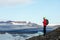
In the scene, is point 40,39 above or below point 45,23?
below

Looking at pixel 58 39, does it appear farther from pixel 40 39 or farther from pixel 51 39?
pixel 40 39

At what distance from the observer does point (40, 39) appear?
46.8 ft

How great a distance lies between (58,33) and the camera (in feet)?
46.9

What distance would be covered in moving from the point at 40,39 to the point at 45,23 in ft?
3.40

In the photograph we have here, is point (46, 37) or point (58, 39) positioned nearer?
point (58, 39)

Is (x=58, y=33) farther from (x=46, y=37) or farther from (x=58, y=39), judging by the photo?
(x=58, y=39)

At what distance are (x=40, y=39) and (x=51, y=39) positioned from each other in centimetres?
109

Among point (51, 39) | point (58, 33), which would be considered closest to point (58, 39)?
point (51, 39)

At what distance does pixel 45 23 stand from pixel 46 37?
2.62 ft

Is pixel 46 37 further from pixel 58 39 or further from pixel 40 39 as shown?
pixel 58 39

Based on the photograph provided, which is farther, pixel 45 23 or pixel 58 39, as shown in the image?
pixel 45 23

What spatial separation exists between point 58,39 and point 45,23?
1482mm

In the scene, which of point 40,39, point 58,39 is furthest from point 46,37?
point 58,39

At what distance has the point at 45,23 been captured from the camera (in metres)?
13.8
